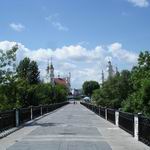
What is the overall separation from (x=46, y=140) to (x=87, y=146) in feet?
8.96

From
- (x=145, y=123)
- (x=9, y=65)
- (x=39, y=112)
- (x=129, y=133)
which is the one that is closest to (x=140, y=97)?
(x=129, y=133)

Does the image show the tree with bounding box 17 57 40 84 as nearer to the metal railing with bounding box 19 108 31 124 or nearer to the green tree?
the metal railing with bounding box 19 108 31 124

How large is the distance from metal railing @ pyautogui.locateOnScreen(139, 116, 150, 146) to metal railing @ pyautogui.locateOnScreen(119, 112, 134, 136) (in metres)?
2.98

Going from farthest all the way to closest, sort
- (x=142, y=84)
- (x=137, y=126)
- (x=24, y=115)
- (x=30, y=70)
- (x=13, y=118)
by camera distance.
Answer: (x=30, y=70)
(x=24, y=115)
(x=13, y=118)
(x=142, y=84)
(x=137, y=126)

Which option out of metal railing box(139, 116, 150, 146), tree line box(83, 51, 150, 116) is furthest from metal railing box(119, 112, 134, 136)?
metal railing box(139, 116, 150, 146)

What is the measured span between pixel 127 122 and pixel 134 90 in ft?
53.3

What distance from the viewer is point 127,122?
2548cm

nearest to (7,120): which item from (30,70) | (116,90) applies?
(116,90)

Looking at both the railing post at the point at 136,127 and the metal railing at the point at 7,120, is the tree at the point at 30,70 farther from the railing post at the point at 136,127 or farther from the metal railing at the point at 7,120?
the railing post at the point at 136,127

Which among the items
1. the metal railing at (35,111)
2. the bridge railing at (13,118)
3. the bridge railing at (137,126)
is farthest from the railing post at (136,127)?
the metal railing at (35,111)

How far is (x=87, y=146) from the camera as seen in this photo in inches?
717

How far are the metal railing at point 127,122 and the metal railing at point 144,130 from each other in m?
2.98

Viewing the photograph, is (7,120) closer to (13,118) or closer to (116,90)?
(13,118)

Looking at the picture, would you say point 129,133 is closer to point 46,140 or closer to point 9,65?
point 46,140
